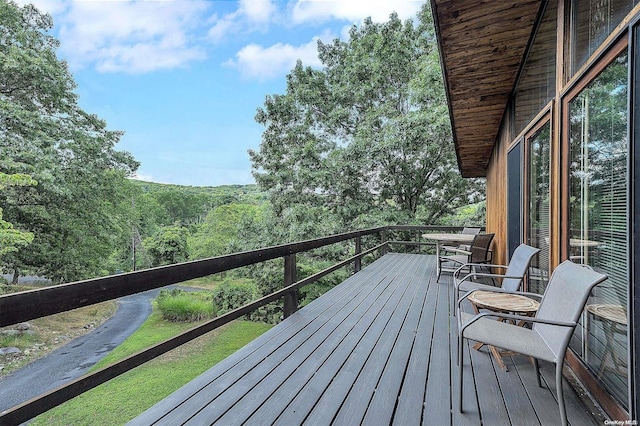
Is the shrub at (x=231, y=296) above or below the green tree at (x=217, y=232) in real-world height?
below

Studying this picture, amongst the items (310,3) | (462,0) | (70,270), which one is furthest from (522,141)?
(70,270)

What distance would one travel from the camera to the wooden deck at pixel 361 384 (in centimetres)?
155

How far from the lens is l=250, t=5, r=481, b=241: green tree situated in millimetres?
10234

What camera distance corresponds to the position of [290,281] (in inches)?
121

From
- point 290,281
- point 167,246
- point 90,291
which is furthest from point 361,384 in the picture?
point 167,246

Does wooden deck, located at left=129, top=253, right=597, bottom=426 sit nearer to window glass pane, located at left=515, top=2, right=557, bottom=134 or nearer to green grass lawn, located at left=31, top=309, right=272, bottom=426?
window glass pane, located at left=515, top=2, right=557, bottom=134

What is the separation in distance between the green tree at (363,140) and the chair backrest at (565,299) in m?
8.07

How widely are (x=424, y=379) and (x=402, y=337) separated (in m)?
0.69

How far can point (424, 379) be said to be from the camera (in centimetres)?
192

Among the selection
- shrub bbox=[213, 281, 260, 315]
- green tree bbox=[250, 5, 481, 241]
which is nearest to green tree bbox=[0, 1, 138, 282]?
shrub bbox=[213, 281, 260, 315]

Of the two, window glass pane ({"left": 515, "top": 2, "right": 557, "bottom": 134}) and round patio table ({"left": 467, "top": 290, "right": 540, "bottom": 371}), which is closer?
round patio table ({"left": 467, "top": 290, "right": 540, "bottom": 371})

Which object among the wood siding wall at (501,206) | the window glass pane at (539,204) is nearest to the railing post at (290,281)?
the window glass pane at (539,204)

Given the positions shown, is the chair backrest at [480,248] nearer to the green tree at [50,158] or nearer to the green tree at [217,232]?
the green tree at [50,158]

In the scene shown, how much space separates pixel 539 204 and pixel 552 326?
165 centimetres
